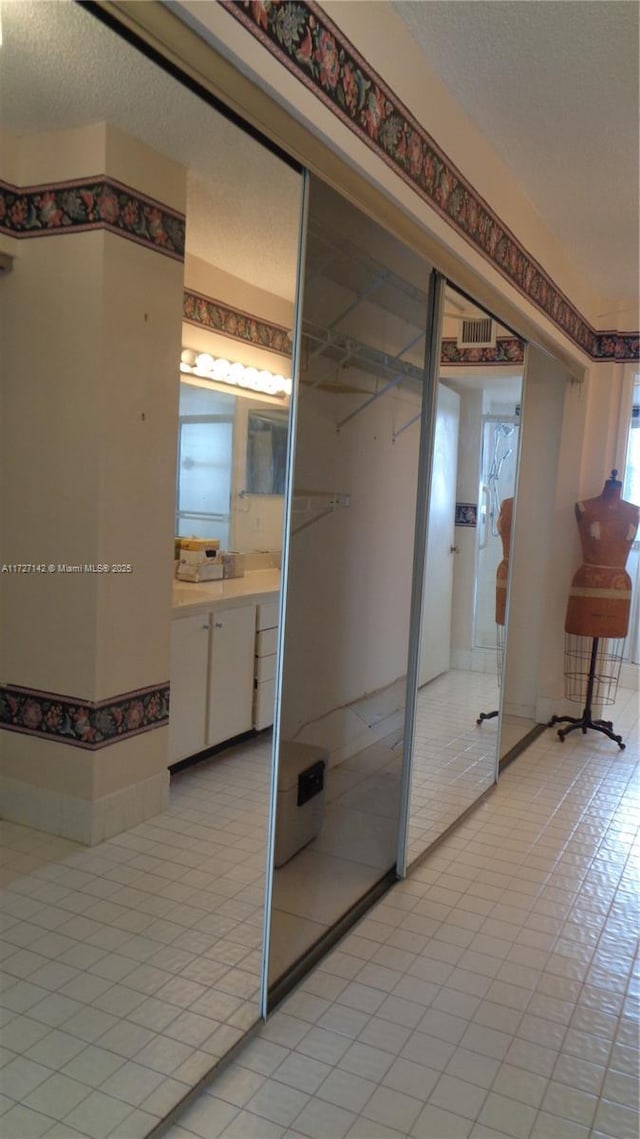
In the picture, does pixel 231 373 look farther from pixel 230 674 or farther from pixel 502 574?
pixel 502 574

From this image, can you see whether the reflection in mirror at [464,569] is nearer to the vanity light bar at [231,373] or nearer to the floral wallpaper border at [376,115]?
the floral wallpaper border at [376,115]

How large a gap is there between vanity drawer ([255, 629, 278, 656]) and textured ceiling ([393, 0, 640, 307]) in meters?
2.13

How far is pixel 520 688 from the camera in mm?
4727

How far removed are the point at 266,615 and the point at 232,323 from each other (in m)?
1.47

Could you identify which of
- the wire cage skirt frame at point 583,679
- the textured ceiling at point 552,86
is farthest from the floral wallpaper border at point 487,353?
the wire cage skirt frame at point 583,679

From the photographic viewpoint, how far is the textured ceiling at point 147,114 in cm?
195

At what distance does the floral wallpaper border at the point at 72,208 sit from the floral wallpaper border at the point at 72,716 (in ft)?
5.03

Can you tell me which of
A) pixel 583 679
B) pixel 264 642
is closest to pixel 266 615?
pixel 264 642

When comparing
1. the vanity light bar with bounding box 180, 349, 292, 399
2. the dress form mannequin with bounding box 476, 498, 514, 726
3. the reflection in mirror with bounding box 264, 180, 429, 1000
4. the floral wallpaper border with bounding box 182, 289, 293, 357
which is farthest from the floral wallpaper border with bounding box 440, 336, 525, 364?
the vanity light bar with bounding box 180, 349, 292, 399

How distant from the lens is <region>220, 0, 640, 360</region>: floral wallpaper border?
140cm

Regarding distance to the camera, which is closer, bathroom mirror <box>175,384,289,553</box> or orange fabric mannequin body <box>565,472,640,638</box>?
bathroom mirror <box>175,384,289,553</box>

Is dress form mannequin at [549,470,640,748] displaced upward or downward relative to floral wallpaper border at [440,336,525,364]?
downward

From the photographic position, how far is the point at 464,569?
3.38 meters

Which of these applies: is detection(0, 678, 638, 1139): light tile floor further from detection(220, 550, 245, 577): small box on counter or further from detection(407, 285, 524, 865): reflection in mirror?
detection(220, 550, 245, 577): small box on counter
